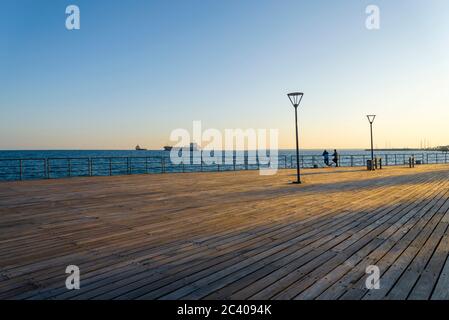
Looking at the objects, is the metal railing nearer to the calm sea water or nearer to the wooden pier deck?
the calm sea water

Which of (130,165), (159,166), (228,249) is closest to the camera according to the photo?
(228,249)

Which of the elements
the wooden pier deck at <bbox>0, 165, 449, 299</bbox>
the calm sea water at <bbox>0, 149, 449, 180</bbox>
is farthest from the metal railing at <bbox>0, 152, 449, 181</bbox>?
the wooden pier deck at <bbox>0, 165, 449, 299</bbox>

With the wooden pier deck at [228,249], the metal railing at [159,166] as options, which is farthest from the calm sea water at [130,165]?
the wooden pier deck at [228,249]

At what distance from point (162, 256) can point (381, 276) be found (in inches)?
84.8

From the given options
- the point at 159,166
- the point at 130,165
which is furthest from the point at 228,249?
the point at 159,166

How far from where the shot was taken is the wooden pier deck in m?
2.48

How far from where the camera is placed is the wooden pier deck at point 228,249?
8.14ft

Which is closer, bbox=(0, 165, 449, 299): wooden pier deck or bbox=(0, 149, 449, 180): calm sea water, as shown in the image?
bbox=(0, 165, 449, 299): wooden pier deck

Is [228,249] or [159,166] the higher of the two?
[159,166]

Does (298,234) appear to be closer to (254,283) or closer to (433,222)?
(254,283)

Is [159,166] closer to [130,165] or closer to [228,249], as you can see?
[130,165]

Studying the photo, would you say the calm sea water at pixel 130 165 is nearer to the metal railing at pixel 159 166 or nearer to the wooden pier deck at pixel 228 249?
the metal railing at pixel 159 166

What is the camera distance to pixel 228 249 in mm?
3475
